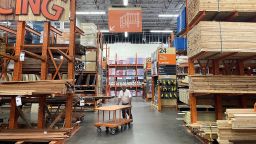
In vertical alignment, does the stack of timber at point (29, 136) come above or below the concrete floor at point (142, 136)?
above

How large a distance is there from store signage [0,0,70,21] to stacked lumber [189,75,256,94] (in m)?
4.38

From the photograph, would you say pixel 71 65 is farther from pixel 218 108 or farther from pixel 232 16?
pixel 232 16

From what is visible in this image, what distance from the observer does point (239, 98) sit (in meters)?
7.90

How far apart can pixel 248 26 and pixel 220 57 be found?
4.40ft

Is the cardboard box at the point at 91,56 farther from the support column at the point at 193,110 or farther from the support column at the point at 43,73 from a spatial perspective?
the support column at the point at 193,110

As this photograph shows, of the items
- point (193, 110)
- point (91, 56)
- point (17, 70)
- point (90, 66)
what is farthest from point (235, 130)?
point (91, 56)

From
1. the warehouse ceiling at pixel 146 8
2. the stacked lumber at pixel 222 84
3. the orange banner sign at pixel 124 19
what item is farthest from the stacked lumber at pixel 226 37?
the warehouse ceiling at pixel 146 8

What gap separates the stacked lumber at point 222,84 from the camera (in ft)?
22.4

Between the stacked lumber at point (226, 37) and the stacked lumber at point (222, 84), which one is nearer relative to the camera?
the stacked lumber at point (226, 37)

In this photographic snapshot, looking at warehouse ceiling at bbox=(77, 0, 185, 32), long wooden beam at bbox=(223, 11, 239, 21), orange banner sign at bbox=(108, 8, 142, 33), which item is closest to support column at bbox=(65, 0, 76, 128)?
long wooden beam at bbox=(223, 11, 239, 21)

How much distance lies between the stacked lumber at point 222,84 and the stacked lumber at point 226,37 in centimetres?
91

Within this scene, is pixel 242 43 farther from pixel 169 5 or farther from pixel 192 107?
pixel 169 5

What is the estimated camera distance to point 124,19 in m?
12.9

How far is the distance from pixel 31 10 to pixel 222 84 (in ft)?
19.3
